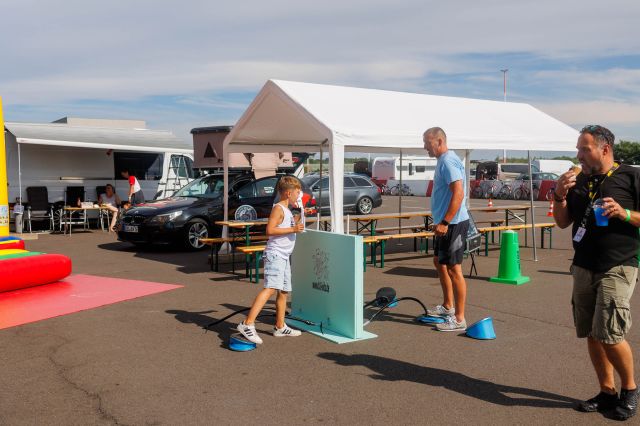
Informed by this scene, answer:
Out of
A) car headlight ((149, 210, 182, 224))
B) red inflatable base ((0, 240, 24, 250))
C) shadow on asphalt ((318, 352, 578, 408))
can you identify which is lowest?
shadow on asphalt ((318, 352, 578, 408))

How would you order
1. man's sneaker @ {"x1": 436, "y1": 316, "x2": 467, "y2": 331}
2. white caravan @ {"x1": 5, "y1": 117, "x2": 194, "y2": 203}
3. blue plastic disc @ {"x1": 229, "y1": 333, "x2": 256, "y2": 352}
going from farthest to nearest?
white caravan @ {"x1": 5, "y1": 117, "x2": 194, "y2": 203} < man's sneaker @ {"x1": 436, "y1": 316, "x2": 467, "y2": 331} < blue plastic disc @ {"x1": 229, "y1": 333, "x2": 256, "y2": 352}

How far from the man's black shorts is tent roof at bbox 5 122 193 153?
13.2 metres

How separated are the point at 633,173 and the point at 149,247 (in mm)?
11401

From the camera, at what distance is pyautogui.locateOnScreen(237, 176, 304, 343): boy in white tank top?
6.12 m

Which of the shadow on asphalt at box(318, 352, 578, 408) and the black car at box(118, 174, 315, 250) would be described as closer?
the shadow on asphalt at box(318, 352, 578, 408)

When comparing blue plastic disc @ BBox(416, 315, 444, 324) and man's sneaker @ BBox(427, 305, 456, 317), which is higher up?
man's sneaker @ BBox(427, 305, 456, 317)

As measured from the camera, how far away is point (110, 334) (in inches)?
259

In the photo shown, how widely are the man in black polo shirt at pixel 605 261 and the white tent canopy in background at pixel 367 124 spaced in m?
4.68

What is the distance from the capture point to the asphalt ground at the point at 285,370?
4.45 m

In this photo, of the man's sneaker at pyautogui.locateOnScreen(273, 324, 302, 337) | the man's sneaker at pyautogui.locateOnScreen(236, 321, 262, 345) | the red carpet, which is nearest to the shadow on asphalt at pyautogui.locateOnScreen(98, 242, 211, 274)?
the red carpet

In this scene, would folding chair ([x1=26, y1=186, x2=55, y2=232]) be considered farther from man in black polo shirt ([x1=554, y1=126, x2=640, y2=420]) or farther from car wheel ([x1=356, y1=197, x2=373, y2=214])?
man in black polo shirt ([x1=554, y1=126, x2=640, y2=420])

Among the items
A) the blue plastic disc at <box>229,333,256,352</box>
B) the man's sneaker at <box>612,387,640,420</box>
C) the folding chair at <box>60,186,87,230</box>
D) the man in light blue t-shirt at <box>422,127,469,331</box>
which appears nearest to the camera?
the man's sneaker at <box>612,387,640,420</box>

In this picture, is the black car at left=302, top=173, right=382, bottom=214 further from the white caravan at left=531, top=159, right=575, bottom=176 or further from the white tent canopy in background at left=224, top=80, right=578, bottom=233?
the white caravan at left=531, top=159, right=575, bottom=176

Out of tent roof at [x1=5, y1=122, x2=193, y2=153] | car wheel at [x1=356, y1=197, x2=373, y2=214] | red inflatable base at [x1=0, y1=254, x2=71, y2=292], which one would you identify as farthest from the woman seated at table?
car wheel at [x1=356, y1=197, x2=373, y2=214]
